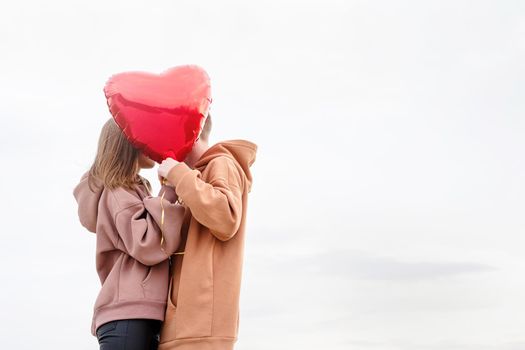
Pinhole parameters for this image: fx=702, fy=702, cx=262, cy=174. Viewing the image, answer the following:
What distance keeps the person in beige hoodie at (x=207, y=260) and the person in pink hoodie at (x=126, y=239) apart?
0.28 ft

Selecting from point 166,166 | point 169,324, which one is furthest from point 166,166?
point 169,324

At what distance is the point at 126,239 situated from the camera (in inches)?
140

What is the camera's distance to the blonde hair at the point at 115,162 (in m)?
3.69

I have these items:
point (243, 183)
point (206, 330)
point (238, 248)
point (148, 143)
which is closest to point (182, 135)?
point (148, 143)

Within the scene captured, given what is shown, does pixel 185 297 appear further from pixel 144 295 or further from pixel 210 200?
pixel 210 200

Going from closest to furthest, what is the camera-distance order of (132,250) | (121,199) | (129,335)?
(129,335), (132,250), (121,199)

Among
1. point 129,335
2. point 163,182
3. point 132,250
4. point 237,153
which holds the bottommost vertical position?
point 129,335

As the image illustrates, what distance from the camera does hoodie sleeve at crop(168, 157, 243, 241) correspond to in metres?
3.42

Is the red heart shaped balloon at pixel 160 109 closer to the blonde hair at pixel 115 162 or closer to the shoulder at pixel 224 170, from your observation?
the blonde hair at pixel 115 162

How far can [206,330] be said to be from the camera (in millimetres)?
3473

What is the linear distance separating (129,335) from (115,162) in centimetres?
92

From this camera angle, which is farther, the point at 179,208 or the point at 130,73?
the point at 130,73

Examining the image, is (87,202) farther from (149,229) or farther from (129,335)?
(129,335)

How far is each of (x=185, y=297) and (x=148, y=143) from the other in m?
0.84
